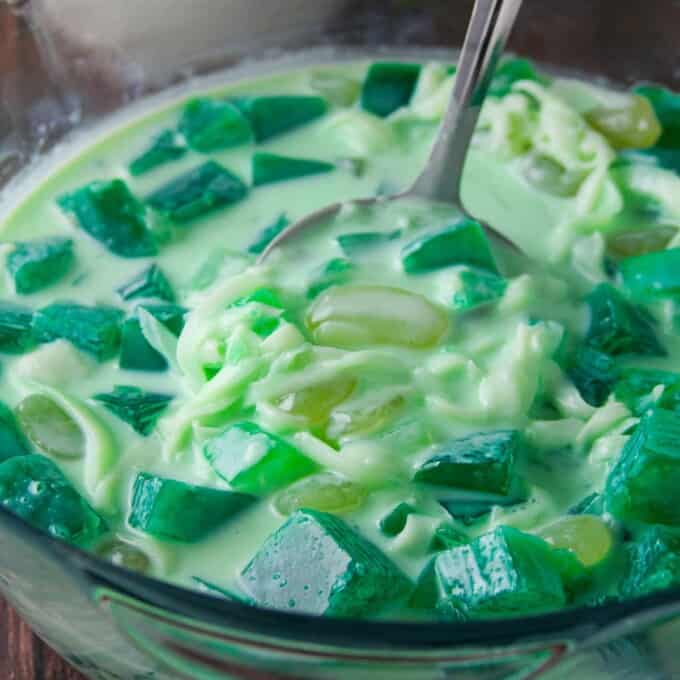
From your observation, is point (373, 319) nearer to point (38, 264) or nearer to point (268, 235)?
point (268, 235)

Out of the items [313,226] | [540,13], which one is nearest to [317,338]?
[313,226]

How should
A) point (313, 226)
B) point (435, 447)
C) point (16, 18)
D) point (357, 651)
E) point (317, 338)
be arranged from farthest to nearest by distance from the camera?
1. point (16, 18)
2. point (313, 226)
3. point (317, 338)
4. point (435, 447)
5. point (357, 651)

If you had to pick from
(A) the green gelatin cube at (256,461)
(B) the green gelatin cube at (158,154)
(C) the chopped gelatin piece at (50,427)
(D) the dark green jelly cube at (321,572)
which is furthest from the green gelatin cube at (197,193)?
(D) the dark green jelly cube at (321,572)

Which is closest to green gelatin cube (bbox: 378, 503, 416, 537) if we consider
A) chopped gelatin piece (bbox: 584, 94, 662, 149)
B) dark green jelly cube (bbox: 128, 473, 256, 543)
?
dark green jelly cube (bbox: 128, 473, 256, 543)

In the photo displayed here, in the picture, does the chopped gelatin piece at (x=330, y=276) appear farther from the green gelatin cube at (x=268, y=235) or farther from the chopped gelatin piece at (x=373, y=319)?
the green gelatin cube at (x=268, y=235)

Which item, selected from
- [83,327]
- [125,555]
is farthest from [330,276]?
[125,555]

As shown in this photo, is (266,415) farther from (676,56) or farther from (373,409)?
(676,56)
